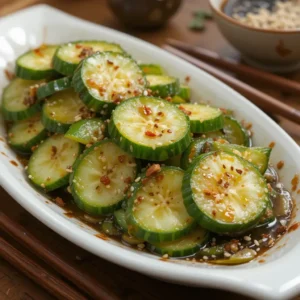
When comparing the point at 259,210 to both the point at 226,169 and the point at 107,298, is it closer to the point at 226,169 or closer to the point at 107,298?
the point at 226,169

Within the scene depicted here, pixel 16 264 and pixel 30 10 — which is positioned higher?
pixel 30 10

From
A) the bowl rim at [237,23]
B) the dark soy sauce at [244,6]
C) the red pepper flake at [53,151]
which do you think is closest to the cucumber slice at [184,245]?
the red pepper flake at [53,151]

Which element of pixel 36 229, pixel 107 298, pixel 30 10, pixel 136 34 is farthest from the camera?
pixel 136 34

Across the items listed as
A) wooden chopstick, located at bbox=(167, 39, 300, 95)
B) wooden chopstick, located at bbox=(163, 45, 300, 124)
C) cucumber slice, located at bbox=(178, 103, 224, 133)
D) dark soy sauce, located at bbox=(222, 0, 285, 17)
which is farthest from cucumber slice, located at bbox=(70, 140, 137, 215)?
dark soy sauce, located at bbox=(222, 0, 285, 17)

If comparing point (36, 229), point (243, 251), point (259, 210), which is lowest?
point (36, 229)

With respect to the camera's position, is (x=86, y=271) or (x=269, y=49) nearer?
(x=86, y=271)

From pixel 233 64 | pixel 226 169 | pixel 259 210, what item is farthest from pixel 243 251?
pixel 233 64

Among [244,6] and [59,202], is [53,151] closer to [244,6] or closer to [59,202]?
[59,202]

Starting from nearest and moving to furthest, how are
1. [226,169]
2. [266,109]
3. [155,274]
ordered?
[155,274]
[226,169]
[266,109]
